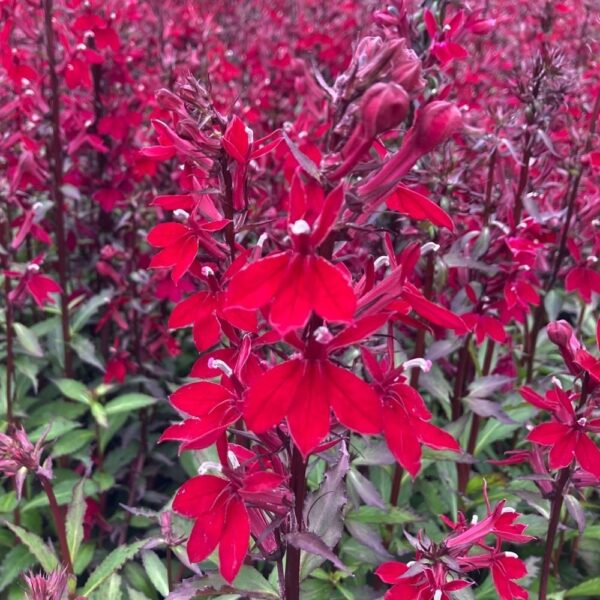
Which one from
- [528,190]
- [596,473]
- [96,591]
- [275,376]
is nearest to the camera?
A: [275,376]

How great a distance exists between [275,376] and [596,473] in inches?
30.1

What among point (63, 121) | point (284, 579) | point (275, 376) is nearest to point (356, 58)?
point (275, 376)

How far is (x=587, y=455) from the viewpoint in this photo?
1.34m

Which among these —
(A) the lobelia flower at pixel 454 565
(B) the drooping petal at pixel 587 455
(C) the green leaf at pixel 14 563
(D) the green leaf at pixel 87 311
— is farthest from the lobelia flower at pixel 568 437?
(D) the green leaf at pixel 87 311

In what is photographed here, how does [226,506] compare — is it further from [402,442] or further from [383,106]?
[383,106]

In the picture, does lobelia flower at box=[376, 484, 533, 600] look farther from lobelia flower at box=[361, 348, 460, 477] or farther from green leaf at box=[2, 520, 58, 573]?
green leaf at box=[2, 520, 58, 573]

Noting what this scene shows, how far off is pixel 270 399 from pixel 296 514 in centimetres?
31

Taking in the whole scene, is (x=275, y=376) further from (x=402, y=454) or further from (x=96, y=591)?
(x=96, y=591)

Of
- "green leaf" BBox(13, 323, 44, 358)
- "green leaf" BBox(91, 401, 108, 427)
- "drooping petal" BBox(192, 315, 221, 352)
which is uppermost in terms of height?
"drooping petal" BBox(192, 315, 221, 352)

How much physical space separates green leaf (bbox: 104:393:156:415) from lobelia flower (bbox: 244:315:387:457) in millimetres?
1518

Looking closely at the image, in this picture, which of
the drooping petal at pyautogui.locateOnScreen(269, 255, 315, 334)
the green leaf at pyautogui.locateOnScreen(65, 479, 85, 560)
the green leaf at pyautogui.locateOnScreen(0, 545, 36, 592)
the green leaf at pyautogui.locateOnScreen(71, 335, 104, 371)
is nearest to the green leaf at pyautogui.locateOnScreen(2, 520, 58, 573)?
the green leaf at pyautogui.locateOnScreen(65, 479, 85, 560)

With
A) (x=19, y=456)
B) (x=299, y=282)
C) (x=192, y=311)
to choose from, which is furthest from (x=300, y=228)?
(x=19, y=456)

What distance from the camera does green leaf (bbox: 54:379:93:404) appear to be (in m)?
2.39

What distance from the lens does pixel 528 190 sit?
7.64ft
